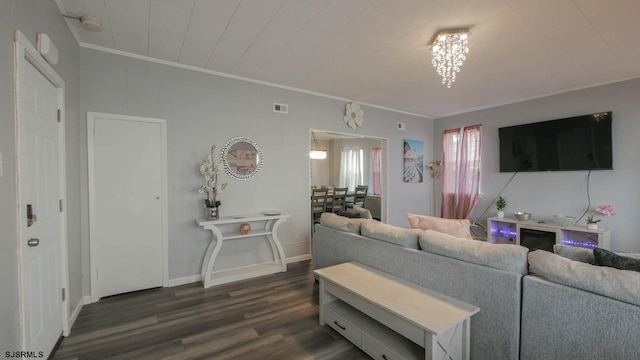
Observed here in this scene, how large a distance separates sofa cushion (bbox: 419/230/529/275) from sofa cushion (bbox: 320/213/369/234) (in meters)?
0.77

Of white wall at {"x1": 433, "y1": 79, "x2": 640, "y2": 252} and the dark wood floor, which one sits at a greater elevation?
white wall at {"x1": 433, "y1": 79, "x2": 640, "y2": 252}

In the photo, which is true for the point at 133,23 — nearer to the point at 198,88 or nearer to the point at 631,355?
the point at 198,88

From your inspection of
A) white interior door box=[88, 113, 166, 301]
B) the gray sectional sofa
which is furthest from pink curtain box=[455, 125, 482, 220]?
white interior door box=[88, 113, 166, 301]

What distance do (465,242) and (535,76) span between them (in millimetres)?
3083

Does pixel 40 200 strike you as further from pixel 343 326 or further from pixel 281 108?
pixel 281 108

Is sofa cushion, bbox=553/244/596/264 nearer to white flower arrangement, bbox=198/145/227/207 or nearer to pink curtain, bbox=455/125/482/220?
white flower arrangement, bbox=198/145/227/207

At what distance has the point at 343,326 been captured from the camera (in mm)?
2197

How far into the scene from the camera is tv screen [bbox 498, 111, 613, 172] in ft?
12.9

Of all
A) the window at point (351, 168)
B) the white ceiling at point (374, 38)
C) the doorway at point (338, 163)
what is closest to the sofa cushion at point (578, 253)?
the white ceiling at point (374, 38)

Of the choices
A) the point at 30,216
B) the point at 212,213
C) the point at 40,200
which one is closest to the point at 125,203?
the point at 212,213

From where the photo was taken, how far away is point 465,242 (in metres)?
2.00

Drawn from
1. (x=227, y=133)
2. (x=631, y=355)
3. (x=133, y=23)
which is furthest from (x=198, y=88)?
(x=631, y=355)

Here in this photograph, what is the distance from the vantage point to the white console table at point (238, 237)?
130 inches

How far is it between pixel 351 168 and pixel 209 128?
5.59m
